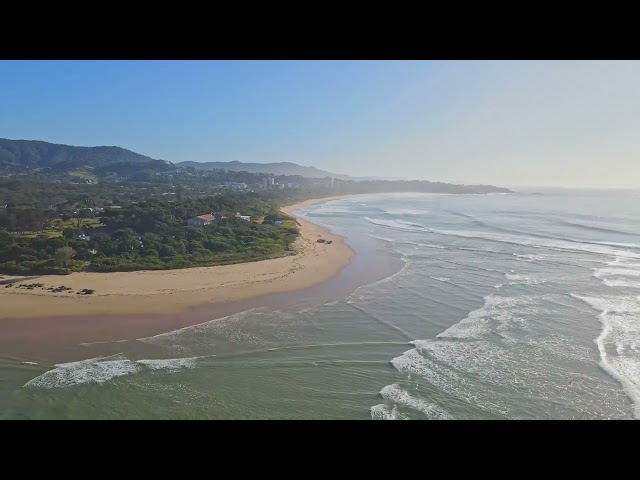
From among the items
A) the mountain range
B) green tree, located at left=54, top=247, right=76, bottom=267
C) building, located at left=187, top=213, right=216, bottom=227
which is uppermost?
the mountain range

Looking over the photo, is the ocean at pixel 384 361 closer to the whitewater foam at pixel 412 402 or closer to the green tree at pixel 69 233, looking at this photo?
the whitewater foam at pixel 412 402

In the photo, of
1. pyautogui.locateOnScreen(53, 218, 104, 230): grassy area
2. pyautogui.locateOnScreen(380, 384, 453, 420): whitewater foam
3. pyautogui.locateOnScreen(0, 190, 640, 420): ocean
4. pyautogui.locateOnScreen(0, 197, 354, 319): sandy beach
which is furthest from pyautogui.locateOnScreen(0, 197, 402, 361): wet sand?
pyautogui.locateOnScreen(53, 218, 104, 230): grassy area

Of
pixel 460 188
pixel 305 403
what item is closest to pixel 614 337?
pixel 305 403

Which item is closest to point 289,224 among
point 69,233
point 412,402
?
point 69,233

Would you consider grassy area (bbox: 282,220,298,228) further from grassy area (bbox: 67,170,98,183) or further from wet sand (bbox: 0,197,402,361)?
grassy area (bbox: 67,170,98,183)

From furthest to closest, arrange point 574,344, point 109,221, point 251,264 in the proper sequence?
1. point 109,221
2. point 251,264
3. point 574,344

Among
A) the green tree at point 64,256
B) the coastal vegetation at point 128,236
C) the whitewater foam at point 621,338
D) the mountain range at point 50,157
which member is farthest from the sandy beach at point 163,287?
the mountain range at point 50,157
